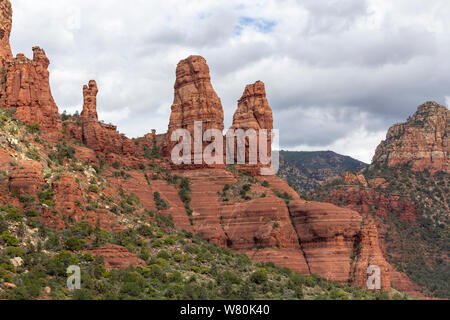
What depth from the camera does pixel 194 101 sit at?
122 metres

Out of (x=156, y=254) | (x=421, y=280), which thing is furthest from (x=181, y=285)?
(x=421, y=280)

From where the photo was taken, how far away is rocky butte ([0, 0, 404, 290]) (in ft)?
295

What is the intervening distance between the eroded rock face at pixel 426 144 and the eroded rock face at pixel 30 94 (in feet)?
392

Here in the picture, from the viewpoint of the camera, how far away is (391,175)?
185 metres

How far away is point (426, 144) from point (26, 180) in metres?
142

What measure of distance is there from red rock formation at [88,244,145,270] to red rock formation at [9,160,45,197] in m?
11.0

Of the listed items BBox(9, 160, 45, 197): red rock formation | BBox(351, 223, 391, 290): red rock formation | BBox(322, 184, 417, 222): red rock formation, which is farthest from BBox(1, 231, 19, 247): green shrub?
BBox(322, 184, 417, 222): red rock formation

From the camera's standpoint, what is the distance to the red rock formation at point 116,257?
70.6 meters

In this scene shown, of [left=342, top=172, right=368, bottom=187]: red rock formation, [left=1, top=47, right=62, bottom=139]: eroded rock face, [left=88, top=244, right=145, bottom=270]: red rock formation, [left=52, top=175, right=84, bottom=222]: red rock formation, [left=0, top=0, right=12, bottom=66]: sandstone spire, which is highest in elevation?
[left=0, top=0, right=12, bottom=66]: sandstone spire

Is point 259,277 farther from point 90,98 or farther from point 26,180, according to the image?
point 90,98

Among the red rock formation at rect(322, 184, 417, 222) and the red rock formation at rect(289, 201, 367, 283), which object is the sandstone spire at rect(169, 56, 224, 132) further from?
the red rock formation at rect(322, 184, 417, 222)

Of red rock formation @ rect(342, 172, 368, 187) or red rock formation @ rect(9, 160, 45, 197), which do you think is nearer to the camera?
red rock formation @ rect(9, 160, 45, 197)

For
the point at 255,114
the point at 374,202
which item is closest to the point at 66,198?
the point at 255,114

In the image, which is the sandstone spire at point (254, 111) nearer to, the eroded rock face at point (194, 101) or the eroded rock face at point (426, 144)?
the eroded rock face at point (194, 101)
